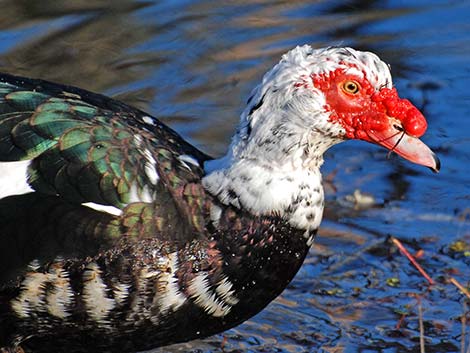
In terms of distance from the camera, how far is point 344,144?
813 centimetres

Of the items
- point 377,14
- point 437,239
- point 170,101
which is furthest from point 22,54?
point 437,239

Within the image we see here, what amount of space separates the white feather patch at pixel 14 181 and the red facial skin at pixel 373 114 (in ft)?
4.02

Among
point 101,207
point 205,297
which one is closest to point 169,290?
point 205,297

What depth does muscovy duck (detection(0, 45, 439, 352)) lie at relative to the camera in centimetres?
500

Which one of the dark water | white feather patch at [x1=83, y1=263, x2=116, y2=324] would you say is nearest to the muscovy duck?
white feather patch at [x1=83, y1=263, x2=116, y2=324]

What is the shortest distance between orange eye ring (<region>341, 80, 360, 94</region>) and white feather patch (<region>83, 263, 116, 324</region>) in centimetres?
122

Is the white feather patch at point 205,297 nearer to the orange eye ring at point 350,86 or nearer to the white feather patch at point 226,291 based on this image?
the white feather patch at point 226,291

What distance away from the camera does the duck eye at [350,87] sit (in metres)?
5.02

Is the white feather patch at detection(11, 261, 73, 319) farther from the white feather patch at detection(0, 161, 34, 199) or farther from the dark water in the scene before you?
the dark water

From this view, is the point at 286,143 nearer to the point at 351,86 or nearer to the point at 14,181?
the point at 351,86

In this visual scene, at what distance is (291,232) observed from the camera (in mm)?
5168

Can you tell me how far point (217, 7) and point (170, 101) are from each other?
1.36 metres

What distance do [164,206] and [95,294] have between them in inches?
17.7

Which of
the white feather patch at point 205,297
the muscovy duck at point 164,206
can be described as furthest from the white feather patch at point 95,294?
the white feather patch at point 205,297
